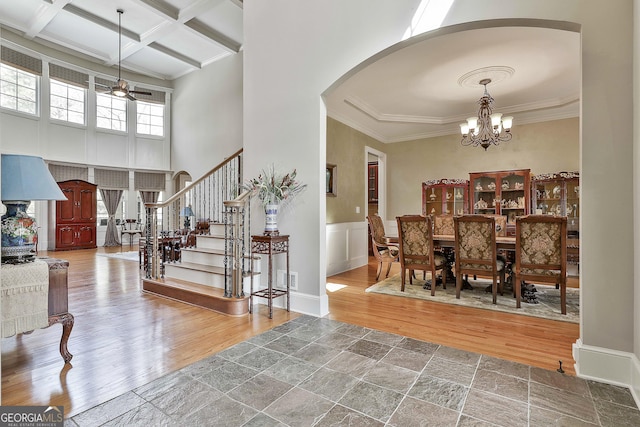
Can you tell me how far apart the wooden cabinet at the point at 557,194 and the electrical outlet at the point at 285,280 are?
15.9ft

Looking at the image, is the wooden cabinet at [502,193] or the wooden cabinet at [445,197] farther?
the wooden cabinet at [445,197]

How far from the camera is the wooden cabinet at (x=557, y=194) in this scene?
18.5 ft

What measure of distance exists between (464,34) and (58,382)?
477 cm

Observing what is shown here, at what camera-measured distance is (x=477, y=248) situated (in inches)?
154

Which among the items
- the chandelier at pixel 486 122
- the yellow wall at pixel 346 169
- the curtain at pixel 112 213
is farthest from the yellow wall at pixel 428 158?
the curtain at pixel 112 213

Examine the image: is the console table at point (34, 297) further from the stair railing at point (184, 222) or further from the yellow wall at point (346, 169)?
the yellow wall at point (346, 169)

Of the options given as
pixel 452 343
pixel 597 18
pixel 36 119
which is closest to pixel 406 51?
pixel 597 18

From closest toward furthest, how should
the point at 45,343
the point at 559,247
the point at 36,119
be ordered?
the point at 45,343, the point at 559,247, the point at 36,119

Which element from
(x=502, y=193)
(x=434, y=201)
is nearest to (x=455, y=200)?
(x=434, y=201)

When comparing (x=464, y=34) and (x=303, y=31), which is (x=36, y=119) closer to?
(x=303, y=31)

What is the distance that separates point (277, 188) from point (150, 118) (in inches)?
369

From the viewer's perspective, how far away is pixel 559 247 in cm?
342

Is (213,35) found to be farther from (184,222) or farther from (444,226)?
(444,226)

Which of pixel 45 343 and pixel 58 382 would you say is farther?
pixel 45 343
